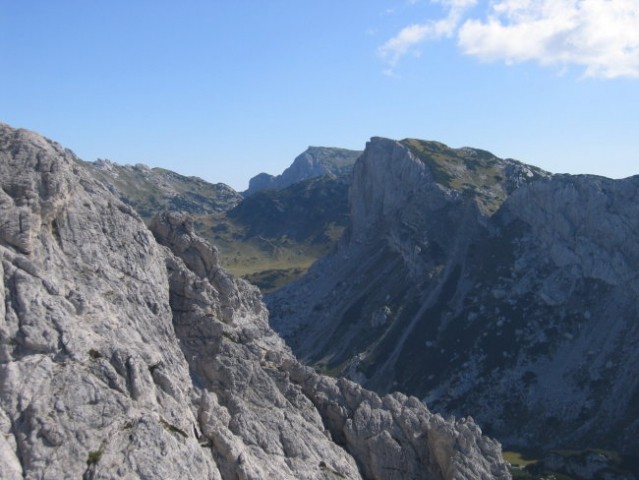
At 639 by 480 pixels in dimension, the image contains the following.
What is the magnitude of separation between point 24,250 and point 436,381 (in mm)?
108594

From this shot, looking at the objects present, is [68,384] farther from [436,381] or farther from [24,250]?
[436,381]

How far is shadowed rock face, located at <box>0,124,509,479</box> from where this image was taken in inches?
1775

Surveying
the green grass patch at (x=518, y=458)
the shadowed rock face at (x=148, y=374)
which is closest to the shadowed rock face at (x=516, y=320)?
the green grass patch at (x=518, y=458)

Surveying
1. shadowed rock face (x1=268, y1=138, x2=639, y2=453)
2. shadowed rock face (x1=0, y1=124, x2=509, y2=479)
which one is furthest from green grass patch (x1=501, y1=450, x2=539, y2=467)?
shadowed rock face (x1=0, y1=124, x2=509, y2=479)

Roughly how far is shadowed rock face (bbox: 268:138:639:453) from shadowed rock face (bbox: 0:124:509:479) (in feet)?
217

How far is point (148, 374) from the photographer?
5134cm

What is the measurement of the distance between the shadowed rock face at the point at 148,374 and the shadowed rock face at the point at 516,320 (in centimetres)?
6623

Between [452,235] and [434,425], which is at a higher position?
[452,235]

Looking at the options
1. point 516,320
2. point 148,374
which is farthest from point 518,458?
point 148,374

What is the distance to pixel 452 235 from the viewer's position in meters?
194

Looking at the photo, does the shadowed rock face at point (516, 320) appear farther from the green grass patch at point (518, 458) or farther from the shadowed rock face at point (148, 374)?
the shadowed rock face at point (148, 374)

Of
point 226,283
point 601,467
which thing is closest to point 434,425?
point 226,283

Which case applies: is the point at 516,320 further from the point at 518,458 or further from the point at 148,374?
the point at 148,374

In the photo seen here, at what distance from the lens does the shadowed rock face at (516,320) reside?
13412 cm
